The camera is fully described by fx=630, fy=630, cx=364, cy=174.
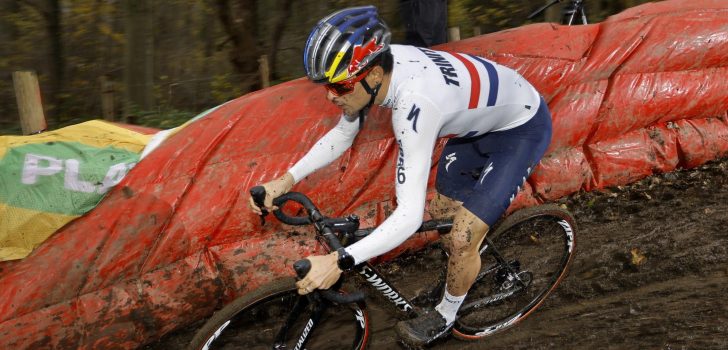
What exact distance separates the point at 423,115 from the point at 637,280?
97.6 inches

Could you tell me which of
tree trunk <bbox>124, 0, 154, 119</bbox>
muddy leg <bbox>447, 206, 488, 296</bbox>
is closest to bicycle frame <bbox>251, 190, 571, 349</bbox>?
muddy leg <bbox>447, 206, 488, 296</bbox>

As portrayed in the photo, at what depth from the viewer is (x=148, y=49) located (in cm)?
974

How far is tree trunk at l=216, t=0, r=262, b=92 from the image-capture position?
877 centimetres

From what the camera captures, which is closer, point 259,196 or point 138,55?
point 259,196

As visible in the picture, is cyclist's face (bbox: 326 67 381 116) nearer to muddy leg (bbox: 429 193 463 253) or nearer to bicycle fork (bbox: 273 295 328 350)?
bicycle fork (bbox: 273 295 328 350)

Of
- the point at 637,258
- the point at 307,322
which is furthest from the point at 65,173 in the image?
the point at 637,258

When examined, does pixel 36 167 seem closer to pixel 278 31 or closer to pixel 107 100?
pixel 107 100

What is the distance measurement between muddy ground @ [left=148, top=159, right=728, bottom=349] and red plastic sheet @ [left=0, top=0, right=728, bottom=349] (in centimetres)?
27

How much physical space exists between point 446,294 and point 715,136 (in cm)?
368

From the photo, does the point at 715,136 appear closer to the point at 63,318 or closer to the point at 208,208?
the point at 208,208

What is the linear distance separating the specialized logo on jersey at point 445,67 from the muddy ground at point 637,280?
5.94 ft

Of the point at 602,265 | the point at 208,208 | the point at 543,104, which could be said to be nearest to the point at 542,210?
the point at 543,104

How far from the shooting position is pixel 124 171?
3.98 meters

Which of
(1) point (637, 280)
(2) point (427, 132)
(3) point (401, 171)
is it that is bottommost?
(1) point (637, 280)
